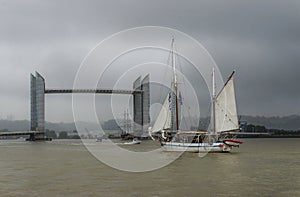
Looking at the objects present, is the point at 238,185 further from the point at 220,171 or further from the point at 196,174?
the point at 220,171

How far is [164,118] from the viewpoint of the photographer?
62.3 m

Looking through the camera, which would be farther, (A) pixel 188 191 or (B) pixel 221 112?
(B) pixel 221 112

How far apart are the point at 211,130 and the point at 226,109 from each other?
4508 mm

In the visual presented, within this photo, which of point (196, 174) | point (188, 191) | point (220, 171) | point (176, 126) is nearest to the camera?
point (188, 191)

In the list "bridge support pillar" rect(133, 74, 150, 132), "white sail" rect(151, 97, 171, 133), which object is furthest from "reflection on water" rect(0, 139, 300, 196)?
"bridge support pillar" rect(133, 74, 150, 132)

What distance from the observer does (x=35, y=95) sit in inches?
5787

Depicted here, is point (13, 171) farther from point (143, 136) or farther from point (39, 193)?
point (143, 136)

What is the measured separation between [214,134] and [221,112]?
2990 millimetres

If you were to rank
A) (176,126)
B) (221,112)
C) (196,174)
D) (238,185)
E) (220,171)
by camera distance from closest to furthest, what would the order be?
(238,185) < (196,174) < (220,171) < (221,112) < (176,126)

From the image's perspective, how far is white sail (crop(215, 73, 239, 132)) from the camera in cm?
4972

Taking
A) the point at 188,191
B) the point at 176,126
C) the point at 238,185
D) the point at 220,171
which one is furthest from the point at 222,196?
the point at 176,126

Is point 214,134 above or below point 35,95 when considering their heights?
below

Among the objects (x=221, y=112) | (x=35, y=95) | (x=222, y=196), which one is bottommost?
(x=222, y=196)

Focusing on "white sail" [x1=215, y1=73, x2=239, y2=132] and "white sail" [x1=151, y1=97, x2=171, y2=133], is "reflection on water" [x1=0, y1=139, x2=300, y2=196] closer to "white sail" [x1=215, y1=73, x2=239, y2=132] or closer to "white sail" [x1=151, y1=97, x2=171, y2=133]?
"white sail" [x1=215, y1=73, x2=239, y2=132]
